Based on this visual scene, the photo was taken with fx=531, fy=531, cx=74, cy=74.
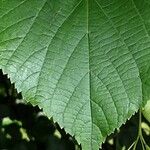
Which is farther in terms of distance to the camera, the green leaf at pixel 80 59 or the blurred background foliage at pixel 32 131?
the blurred background foliage at pixel 32 131

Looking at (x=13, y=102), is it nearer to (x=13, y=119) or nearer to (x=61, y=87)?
(x=13, y=119)

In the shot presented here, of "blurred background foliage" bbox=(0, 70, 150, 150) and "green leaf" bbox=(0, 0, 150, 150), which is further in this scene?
"blurred background foliage" bbox=(0, 70, 150, 150)

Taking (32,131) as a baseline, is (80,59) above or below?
below

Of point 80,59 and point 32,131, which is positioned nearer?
point 80,59
